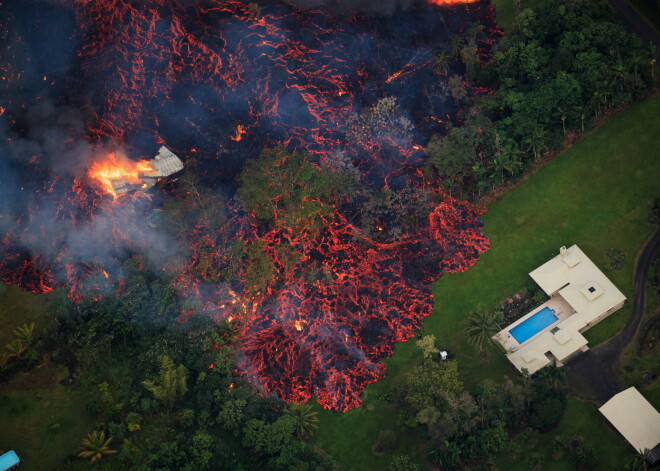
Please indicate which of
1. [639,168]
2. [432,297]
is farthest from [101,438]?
[639,168]

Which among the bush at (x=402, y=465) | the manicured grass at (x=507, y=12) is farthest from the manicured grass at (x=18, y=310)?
the manicured grass at (x=507, y=12)

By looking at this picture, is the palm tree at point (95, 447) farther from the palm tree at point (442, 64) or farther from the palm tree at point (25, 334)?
the palm tree at point (442, 64)

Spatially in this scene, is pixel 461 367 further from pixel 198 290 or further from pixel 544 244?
pixel 198 290

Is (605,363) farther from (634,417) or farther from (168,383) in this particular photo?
(168,383)

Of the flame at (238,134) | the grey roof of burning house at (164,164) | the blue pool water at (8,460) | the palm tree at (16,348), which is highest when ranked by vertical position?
the flame at (238,134)

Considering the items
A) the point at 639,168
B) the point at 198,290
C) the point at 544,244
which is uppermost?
the point at 639,168

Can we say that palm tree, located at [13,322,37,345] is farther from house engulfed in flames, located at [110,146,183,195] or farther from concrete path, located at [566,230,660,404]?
concrete path, located at [566,230,660,404]

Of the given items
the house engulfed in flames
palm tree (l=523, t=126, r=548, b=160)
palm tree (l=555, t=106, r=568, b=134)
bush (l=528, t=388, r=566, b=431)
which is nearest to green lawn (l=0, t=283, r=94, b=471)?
the house engulfed in flames

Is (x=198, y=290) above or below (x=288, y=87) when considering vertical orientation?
below
